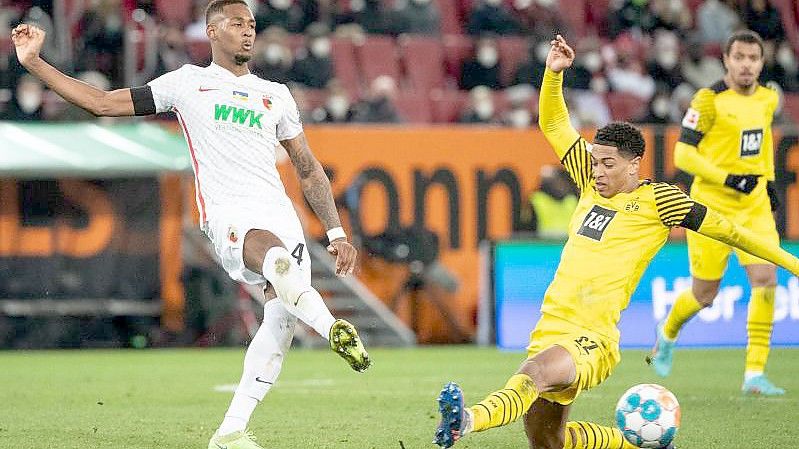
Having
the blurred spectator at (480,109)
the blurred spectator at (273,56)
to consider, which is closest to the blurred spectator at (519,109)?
the blurred spectator at (480,109)

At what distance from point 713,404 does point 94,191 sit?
938 cm

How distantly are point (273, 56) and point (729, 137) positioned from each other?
323 inches

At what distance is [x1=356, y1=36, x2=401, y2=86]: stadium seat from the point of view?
18688 millimetres

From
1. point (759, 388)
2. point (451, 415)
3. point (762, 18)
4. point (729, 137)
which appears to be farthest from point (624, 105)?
point (451, 415)

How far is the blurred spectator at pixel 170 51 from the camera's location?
1700 centimetres

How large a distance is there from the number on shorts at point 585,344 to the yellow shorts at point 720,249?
4.46m

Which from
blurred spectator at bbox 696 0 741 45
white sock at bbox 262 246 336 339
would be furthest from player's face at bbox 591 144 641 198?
blurred spectator at bbox 696 0 741 45

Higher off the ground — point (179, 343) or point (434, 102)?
point (434, 102)

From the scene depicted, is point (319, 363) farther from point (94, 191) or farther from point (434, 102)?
point (434, 102)

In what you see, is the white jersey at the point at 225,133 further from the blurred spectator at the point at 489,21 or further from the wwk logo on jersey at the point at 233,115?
the blurred spectator at the point at 489,21

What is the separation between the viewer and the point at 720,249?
34.3 feet

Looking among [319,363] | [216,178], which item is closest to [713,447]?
[216,178]

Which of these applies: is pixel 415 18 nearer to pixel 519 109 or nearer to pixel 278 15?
pixel 278 15

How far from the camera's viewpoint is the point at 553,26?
20.4m
